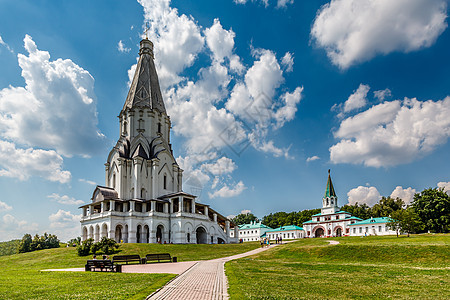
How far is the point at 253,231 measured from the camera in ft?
313

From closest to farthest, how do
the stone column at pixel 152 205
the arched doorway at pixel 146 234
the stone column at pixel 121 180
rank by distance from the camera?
the stone column at pixel 152 205
the arched doorway at pixel 146 234
the stone column at pixel 121 180

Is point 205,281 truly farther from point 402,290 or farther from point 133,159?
point 133,159

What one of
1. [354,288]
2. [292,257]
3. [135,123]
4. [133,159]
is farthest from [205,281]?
[135,123]

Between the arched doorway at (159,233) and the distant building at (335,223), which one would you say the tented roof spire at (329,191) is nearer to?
the distant building at (335,223)

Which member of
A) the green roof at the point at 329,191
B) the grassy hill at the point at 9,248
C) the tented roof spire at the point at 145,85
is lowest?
the grassy hill at the point at 9,248

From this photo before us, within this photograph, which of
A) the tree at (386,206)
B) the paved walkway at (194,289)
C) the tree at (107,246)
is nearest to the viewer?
the paved walkway at (194,289)

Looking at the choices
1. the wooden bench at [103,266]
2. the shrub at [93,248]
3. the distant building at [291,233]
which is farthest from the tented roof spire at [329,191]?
the wooden bench at [103,266]

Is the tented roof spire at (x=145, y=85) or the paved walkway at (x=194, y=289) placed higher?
the tented roof spire at (x=145, y=85)

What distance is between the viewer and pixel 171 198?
50844 mm

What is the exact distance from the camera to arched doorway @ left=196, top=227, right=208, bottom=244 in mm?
51781

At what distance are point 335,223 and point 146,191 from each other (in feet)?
161

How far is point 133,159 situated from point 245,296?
46794 mm

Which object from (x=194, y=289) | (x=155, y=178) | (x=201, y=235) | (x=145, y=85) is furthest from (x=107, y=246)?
(x=145, y=85)

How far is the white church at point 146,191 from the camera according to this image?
48.4 meters
